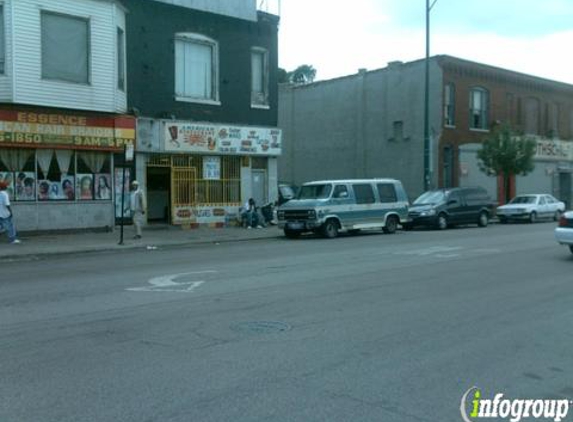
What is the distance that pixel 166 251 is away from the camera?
17438mm

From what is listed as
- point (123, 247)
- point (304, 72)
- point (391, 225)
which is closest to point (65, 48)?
point (123, 247)

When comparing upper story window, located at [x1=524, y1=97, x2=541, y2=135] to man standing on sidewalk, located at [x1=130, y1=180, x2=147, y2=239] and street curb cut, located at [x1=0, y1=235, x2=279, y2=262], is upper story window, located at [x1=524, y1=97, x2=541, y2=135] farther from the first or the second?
man standing on sidewalk, located at [x1=130, y1=180, x2=147, y2=239]

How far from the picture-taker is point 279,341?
690 centimetres

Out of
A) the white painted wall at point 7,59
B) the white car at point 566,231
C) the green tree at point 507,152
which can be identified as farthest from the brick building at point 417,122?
the white painted wall at point 7,59

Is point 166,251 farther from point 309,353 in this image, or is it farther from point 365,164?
point 365,164

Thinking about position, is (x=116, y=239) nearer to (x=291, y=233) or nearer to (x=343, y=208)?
(x=291, y=233)

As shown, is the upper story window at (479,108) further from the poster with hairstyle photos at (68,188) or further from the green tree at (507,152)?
the poster with hairstyle photos at (68,188)

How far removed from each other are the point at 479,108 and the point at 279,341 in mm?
31826

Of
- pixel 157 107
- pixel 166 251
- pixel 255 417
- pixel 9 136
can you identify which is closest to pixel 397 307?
pixel 255 417

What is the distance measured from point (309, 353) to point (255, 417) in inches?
70.1

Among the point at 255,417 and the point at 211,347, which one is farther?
the point at 211,347

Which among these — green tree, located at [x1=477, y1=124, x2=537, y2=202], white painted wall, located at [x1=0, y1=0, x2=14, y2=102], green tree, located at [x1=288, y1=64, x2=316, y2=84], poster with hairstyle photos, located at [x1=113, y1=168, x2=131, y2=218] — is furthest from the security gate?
green tree, located at [x1=288, y1=64, x2=316, y2=84]

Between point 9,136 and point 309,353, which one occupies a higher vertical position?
point 9,136

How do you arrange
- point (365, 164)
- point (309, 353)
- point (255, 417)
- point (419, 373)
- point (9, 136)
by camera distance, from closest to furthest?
point (255, 417) < point (419, 373) < point (309, 353) < point (9, 136) < point (365, 164)
